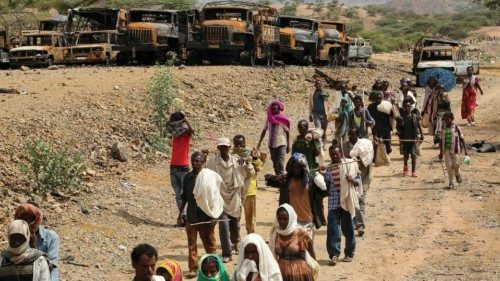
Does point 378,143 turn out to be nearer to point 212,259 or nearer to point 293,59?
point 212,259

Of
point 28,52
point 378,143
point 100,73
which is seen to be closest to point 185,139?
point 378,143

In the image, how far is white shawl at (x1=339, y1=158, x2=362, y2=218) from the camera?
418 inches

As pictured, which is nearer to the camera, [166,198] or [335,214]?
[335,214]

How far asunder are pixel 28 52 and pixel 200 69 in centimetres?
638

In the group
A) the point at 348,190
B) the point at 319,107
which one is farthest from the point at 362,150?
the point at 319,107

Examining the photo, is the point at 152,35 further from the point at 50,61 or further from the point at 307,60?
the point at 307,60

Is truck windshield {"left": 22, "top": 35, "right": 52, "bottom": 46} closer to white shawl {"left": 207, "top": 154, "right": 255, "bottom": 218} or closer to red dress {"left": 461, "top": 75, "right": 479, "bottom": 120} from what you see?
red dress {"left": 461, "top": 75, "right": 479, "bottom": 120}

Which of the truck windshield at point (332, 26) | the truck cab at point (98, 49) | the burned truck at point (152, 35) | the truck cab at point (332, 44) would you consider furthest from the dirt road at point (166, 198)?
the truck windshield at point (332, 26)

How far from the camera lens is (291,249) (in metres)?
7.95

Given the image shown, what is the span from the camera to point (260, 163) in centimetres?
1113

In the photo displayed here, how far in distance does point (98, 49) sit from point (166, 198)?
58.2ft

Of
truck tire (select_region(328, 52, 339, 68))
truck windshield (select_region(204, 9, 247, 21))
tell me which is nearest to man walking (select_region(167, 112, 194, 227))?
truck windshield (select_region(204, 9, 247, 21))

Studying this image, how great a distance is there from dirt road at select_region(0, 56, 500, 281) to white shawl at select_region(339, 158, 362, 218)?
0.65 metres

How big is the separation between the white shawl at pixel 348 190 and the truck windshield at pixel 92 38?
22.2 metres
